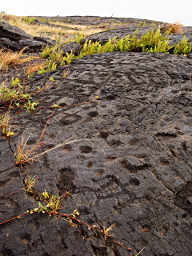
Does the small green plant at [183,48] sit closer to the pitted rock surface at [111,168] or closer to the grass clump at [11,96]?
the pitted rock surface at [111,168]

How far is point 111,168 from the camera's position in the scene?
1975 mm

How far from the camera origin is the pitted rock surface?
4.99ft

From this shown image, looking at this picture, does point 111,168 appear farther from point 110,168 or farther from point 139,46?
point 139,46

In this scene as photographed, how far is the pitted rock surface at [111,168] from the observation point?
1.52 m

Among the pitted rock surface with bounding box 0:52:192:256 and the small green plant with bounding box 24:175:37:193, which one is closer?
the pitted rock surface with bounding box 0:52:192:256

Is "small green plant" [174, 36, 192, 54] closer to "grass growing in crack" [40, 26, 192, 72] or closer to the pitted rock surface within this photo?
"grass growing in crack" [40, 26, 192, 72]

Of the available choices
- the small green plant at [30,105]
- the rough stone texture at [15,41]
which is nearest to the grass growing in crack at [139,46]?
the small green plant at [30,105]

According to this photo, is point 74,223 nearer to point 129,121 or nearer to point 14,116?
point 129,121

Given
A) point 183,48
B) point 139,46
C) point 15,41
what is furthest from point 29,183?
point 15,41

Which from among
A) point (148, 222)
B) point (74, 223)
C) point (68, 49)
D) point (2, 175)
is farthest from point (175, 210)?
point (68, 49)

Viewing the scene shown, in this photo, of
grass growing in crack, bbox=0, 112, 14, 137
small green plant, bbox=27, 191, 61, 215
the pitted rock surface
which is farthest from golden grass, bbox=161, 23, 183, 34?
small green plant, bbox=27, 191, 61, 215

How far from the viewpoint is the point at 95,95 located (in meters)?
2.95

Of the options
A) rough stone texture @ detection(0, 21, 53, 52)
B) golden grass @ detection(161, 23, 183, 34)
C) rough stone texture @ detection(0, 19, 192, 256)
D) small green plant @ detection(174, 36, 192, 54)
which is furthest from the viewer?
rough stone texture @ detection(0, 21, 53, 52)

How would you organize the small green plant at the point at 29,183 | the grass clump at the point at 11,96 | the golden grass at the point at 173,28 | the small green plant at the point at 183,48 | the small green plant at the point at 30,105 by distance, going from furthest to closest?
the golden grass at the point at 173,28 < the small green plant at the point at 183,48 < the grass clump at the point at 11,96 < the small green plant at the point at 30,105 < the small green plant at the point at 29,183
